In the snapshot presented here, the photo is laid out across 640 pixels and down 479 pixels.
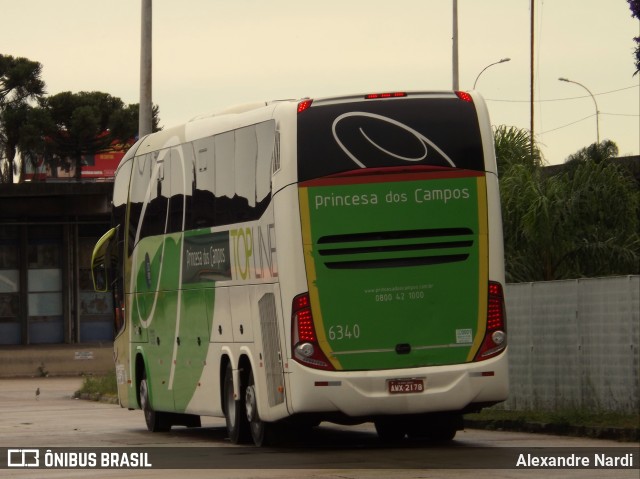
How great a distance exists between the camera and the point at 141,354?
79.7 feet

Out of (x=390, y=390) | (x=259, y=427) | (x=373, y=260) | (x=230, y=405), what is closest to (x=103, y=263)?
(x=230, y=405)

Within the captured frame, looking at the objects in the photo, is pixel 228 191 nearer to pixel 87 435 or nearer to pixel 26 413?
pixel 87 435

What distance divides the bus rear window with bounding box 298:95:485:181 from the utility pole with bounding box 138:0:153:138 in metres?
16.2

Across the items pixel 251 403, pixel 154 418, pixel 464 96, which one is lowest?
pixel 154 418

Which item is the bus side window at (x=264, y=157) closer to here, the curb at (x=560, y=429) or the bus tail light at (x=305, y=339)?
the bus tail light at (x=305, y=339)

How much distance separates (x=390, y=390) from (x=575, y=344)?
17.0ft

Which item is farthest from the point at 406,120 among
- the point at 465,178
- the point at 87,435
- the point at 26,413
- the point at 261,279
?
the point at 26,413

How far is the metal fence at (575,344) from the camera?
2034 cm

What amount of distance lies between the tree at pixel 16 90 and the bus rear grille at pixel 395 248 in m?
59.6

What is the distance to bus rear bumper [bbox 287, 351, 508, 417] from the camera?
17.3 meters

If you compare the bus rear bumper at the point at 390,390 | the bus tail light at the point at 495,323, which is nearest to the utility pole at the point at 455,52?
the bus tail light at the point at 495,323

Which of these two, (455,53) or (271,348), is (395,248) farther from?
(455,53)

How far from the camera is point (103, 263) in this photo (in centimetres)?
2558

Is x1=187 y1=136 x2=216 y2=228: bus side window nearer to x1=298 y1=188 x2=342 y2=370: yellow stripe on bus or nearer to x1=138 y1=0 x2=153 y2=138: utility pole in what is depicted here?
x1=298 y1=188 x2=342 y2=370: yellow stripe on bus
